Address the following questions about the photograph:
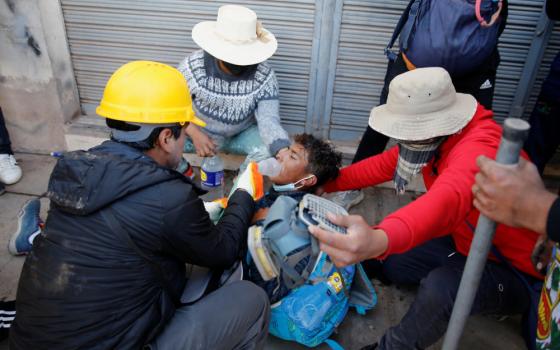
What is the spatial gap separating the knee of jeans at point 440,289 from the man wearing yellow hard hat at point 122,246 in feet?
3.23

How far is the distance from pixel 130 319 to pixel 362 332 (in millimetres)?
1466

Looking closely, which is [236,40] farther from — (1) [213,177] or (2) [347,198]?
(2) [347,198]

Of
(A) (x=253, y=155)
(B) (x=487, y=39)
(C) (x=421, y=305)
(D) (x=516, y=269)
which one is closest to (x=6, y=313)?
(A) (x=253, y=155)

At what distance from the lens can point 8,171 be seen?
3893mm

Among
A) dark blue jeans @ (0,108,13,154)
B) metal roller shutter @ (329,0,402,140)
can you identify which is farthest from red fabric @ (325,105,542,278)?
dark blue jeans @ (0,108,13,154)

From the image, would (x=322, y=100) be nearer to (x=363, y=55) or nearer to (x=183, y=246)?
(x=363, y=55)

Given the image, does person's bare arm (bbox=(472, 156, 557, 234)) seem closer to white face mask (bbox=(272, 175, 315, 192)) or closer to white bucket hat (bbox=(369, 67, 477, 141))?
white bucket hat (bbox=(369, 67, 477, 141))

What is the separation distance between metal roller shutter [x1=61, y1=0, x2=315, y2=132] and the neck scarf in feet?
5.82

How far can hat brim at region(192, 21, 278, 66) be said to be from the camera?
10.4ft

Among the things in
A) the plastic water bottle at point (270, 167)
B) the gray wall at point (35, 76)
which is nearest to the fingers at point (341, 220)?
the plastic water bottle at point (270, 167)

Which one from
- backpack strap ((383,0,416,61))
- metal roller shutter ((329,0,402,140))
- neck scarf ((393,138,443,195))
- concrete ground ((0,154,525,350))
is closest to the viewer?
neck scarf ((393,138,443,195))

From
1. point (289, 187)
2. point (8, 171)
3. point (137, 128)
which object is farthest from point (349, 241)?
point (8, 171)

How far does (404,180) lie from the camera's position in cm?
249

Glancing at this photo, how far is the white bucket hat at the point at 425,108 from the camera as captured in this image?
6.81 ft
